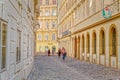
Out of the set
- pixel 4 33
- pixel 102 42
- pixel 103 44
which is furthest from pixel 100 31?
pixel 4 33

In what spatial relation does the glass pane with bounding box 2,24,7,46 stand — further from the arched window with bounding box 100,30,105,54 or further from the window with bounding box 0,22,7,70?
the arched window with bounding box 100,30,105,54

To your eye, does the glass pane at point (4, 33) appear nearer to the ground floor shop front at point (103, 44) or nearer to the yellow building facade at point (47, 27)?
the ground floor shop front at point (103, 44)

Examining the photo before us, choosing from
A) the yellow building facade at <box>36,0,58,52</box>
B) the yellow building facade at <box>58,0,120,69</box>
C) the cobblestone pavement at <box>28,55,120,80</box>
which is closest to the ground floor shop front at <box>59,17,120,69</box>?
the yellow building facade at <box>58,0,120,69</box>

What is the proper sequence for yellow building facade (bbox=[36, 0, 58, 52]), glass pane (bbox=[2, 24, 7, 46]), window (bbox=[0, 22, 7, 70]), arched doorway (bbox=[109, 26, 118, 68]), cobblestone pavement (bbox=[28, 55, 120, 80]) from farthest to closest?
1. yellow building facade (bbox=[36, 0, 58, 52])
2. arched doorway (bbox=[109, 26, 118, 68])
3. cobblestone pavement (bbox=[28, 55, 120, 80])
4. glass pane (bbox=[2, 24, 7, 46])
5. window (bbox=[0, 22, 7, 70])

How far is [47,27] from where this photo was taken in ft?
273

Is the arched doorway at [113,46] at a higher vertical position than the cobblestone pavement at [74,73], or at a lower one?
higher

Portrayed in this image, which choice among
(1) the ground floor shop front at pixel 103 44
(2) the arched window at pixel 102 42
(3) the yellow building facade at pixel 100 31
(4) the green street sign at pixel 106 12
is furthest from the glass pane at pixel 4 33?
(2) the arched window at pixel 102 42

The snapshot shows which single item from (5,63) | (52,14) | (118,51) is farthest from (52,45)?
(5,63)

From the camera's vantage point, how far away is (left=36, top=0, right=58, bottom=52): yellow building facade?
82.8 m

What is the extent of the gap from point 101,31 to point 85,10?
800 centimetres

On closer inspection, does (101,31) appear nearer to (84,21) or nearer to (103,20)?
(103,20)

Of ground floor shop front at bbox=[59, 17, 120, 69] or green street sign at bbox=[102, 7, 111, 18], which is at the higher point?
green street sign at bbox=[102, 7, 111, 18]

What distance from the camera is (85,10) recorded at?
114 feet

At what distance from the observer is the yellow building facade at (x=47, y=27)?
82.8 m
